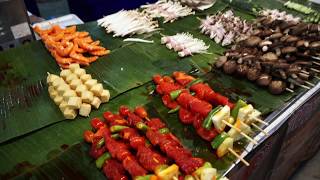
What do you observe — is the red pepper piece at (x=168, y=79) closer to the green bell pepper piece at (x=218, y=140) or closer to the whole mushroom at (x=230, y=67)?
the whole mushroom at (x=230, y=67)

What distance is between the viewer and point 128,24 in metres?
5.71

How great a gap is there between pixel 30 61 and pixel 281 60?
4.23 metres

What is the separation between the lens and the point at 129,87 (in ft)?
14.1

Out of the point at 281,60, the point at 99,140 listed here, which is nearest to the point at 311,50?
the point at 281,60

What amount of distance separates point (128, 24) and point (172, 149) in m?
3.48

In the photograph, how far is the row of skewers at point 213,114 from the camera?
313 centimetres

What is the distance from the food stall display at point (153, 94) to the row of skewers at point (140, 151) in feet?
0.04

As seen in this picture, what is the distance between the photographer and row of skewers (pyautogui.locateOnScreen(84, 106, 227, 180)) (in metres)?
2.73

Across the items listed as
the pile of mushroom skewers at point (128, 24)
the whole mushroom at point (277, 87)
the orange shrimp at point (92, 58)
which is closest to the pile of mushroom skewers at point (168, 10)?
the pile of mushroom skewers at point (128, 24)

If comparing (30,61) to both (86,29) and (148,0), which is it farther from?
(148,0)

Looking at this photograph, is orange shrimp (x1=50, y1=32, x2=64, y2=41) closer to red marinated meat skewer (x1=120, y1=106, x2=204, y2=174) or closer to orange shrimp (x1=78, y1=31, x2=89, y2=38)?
orange shrimp (x1=78, y1=31, x2=89, y2=38)

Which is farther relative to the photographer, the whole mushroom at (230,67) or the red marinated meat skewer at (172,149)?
the whole mushroom at (230,67)

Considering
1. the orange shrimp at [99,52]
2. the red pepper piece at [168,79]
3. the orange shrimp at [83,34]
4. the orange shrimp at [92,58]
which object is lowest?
the red pepper piece at [168,79]

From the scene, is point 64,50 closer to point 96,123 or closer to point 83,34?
point 83,34
